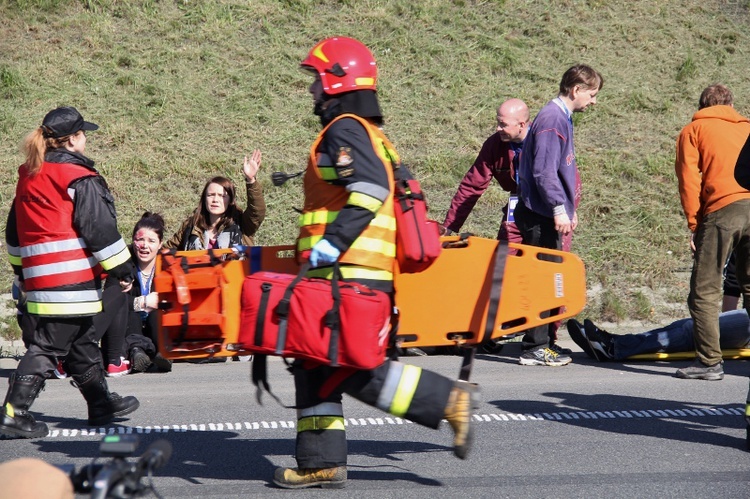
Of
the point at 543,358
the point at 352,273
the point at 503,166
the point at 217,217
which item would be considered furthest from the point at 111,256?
the point at 503,166

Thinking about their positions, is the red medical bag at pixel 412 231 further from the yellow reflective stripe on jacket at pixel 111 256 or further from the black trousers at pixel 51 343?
the black trousers at pixel 51 343

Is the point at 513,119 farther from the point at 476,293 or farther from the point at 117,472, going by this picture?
the point at 117,472

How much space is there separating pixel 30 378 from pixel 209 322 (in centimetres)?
162

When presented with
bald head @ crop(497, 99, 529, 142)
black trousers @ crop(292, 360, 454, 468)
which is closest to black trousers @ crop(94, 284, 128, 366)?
bald head @ crop(497, 99, 529, 142)

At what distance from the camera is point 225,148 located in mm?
13562

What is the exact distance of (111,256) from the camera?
6.08m

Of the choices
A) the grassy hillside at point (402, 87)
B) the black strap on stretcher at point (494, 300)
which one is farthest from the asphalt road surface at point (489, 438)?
the grassy hillside at point (402, 87)

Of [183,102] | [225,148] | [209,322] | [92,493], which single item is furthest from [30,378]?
[183,102]

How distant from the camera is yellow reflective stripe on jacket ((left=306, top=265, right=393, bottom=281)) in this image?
15.8 feet

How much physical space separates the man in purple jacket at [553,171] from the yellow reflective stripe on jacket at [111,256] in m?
3.35

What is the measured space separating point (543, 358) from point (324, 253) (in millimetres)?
4190

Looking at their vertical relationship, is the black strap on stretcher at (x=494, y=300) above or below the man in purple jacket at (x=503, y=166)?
below

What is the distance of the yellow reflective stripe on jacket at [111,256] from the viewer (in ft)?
19.9

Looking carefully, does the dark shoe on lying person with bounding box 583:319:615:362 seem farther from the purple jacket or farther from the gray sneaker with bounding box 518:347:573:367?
the purple jacket
